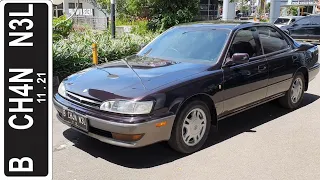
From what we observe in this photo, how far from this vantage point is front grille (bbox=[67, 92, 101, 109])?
3646mm

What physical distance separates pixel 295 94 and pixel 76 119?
371 centimetres

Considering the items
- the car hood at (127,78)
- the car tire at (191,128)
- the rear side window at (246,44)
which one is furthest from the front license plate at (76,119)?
the rear side window at (246,44)

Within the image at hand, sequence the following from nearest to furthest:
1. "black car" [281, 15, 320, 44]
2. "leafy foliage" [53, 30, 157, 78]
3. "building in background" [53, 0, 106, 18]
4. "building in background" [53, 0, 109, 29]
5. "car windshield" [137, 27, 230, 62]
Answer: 1. "car windshield" [137, 27, 230, 62]
2. "leafy foliage" [53, 30, 157, 78]
3. "black car" [281, 15, 320, 44]
4. "building in background" [53, 0, 109, 29]
5. "building in background" [53, 0, 106, 18]

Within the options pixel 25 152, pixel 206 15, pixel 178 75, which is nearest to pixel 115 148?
pixel 178 75

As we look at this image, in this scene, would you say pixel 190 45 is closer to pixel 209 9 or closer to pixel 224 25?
pixel 224 25

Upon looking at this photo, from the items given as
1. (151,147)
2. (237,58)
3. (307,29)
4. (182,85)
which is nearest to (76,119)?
(151,147)

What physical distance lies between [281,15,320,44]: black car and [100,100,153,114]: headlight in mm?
13850

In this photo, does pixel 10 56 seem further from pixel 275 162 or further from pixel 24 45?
pixel 275 162

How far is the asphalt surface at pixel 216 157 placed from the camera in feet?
11.6

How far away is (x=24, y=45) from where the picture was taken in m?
1.45

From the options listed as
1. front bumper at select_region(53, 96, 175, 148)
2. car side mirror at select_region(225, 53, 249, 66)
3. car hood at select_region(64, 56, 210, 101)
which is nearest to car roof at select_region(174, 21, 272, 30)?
car side mirror at select_region(225, 53, 249, 66)

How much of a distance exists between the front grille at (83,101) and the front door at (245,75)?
1.59 meters

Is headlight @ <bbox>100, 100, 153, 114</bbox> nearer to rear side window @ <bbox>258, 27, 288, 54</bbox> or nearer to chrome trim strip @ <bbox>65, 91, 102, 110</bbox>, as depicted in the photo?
chrome trim strip @ <bbox>65, 91, 102, 110</bbox>

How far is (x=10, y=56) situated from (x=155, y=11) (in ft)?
54.5
